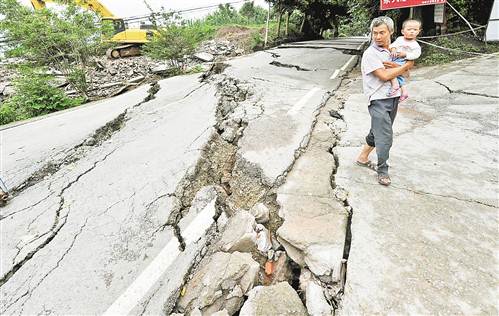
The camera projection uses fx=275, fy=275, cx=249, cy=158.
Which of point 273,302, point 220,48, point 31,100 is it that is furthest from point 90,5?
point 273,302

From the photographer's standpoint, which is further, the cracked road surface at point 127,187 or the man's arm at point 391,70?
the man's arm at point 391,70

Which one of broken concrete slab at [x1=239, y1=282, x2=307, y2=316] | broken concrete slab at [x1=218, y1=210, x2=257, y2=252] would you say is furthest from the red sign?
broken concrete slab at [x1=239, y1=282, x2=307, y2=316]

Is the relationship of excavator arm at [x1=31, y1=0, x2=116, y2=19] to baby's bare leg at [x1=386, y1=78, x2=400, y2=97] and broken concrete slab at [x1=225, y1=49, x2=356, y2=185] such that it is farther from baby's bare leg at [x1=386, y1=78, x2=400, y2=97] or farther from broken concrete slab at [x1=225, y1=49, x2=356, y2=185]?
baby's bare leg at [x1=386, y1=78, x2=400, y2=97]

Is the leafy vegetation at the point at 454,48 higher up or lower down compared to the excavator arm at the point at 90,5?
lower down

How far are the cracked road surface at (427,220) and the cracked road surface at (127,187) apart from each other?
0.97 m

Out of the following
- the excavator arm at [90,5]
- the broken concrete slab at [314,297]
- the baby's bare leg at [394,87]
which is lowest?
the broken concrete slab at [314,297]

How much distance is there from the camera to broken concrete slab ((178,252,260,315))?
67.3 inches

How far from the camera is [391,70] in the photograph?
7.45ft

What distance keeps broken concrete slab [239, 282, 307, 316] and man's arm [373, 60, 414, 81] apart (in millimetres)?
1817

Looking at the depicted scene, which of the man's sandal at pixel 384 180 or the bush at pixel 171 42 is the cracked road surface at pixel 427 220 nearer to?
the man's sandal at pixel 384 180

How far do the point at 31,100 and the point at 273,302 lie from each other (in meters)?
9.65

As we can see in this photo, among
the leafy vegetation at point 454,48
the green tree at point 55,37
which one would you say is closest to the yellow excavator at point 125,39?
the green tree at point 55,37

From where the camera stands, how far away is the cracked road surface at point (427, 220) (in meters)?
1.58

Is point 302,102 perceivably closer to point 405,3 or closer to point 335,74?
point 335,74
